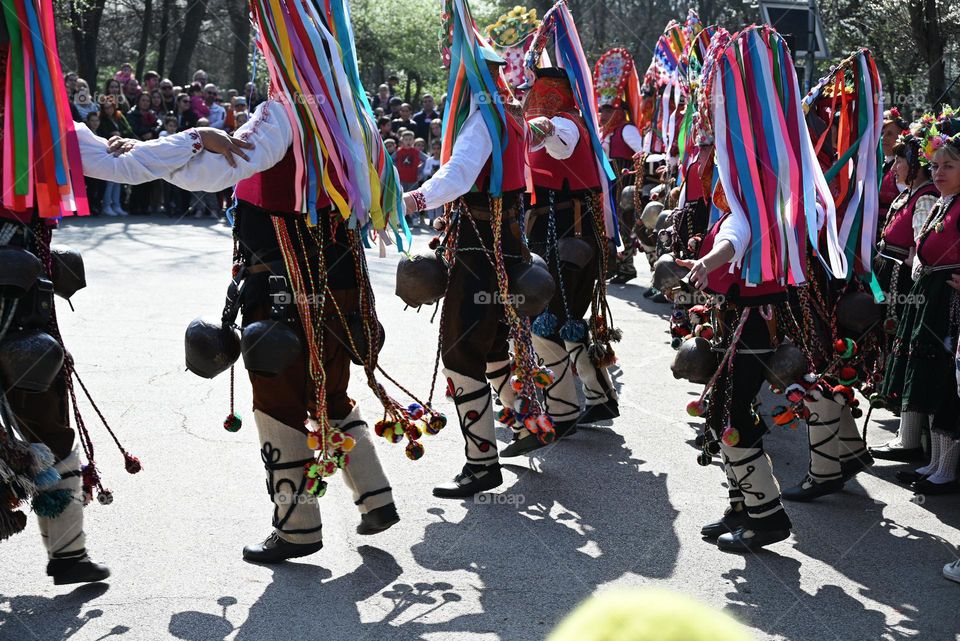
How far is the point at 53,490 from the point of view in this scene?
353 cm

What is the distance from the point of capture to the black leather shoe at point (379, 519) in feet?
13.9

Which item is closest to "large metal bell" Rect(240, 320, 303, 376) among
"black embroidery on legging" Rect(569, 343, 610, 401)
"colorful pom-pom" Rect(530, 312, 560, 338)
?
"colorful pom-pom" Rect(530, 312, 560, 338)

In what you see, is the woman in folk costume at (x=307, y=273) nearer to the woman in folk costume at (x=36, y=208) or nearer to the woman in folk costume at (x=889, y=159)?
the woman in folk costume at (x=36, y=208)

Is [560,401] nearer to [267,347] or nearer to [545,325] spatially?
[545,325]

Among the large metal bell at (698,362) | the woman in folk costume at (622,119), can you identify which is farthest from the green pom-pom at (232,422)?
the woman in folk costume at (622,119)

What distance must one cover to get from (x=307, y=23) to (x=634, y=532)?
2429 mm

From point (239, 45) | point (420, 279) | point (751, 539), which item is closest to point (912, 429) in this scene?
point (751, 539)

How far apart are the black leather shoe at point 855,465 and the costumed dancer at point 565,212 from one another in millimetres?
1367

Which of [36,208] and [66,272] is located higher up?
[36,208]

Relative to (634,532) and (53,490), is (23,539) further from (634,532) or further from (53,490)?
(634,532)

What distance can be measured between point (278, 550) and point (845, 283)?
2.83 meters

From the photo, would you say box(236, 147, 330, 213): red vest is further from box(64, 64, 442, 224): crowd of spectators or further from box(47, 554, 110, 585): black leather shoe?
box(64, 64, 442, 224): crowd of spectators

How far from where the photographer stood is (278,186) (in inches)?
152

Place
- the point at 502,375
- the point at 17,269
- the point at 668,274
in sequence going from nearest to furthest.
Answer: the point at 17,269 → the point at 668,274 → the point at 502,375
